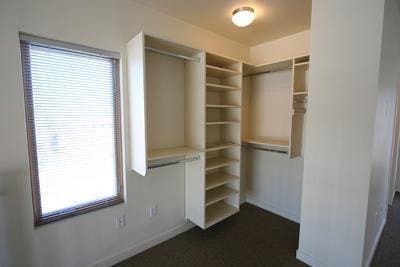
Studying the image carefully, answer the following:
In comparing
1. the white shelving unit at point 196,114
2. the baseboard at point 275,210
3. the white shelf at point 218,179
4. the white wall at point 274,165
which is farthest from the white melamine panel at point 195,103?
the baseboard at point 275,210

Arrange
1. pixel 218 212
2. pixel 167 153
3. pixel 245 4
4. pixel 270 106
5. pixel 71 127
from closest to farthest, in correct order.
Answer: pixel 71 127 < pixel 245 4 < pixel 167 153 < pixel 218 212 < pixel 270 106

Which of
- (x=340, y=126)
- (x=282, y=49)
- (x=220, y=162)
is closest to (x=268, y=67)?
(x=282, y=49)

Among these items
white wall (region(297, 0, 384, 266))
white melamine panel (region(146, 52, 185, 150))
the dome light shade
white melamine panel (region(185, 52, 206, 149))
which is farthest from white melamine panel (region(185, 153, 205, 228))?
the dome light shade

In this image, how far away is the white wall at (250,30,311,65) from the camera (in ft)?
8.63

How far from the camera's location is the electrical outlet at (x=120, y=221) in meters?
1.99

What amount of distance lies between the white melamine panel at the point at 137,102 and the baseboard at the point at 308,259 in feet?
6.09

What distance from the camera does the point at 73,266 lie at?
1765 mm

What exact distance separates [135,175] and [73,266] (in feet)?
3.12

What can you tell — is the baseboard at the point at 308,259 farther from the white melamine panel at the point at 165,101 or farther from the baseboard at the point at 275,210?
the white melamine panel at the point at 165,101

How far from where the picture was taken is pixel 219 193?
2607 mm

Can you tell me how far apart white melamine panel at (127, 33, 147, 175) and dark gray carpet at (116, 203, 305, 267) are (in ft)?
3.40

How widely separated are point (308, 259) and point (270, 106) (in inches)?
79.8

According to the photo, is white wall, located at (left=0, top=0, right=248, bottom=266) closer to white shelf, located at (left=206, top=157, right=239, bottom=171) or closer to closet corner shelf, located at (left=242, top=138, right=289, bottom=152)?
white shelf, located at (left=206, top=157, right=239, bottom=171)

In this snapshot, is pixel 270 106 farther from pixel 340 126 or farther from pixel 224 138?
pixel 340 126
